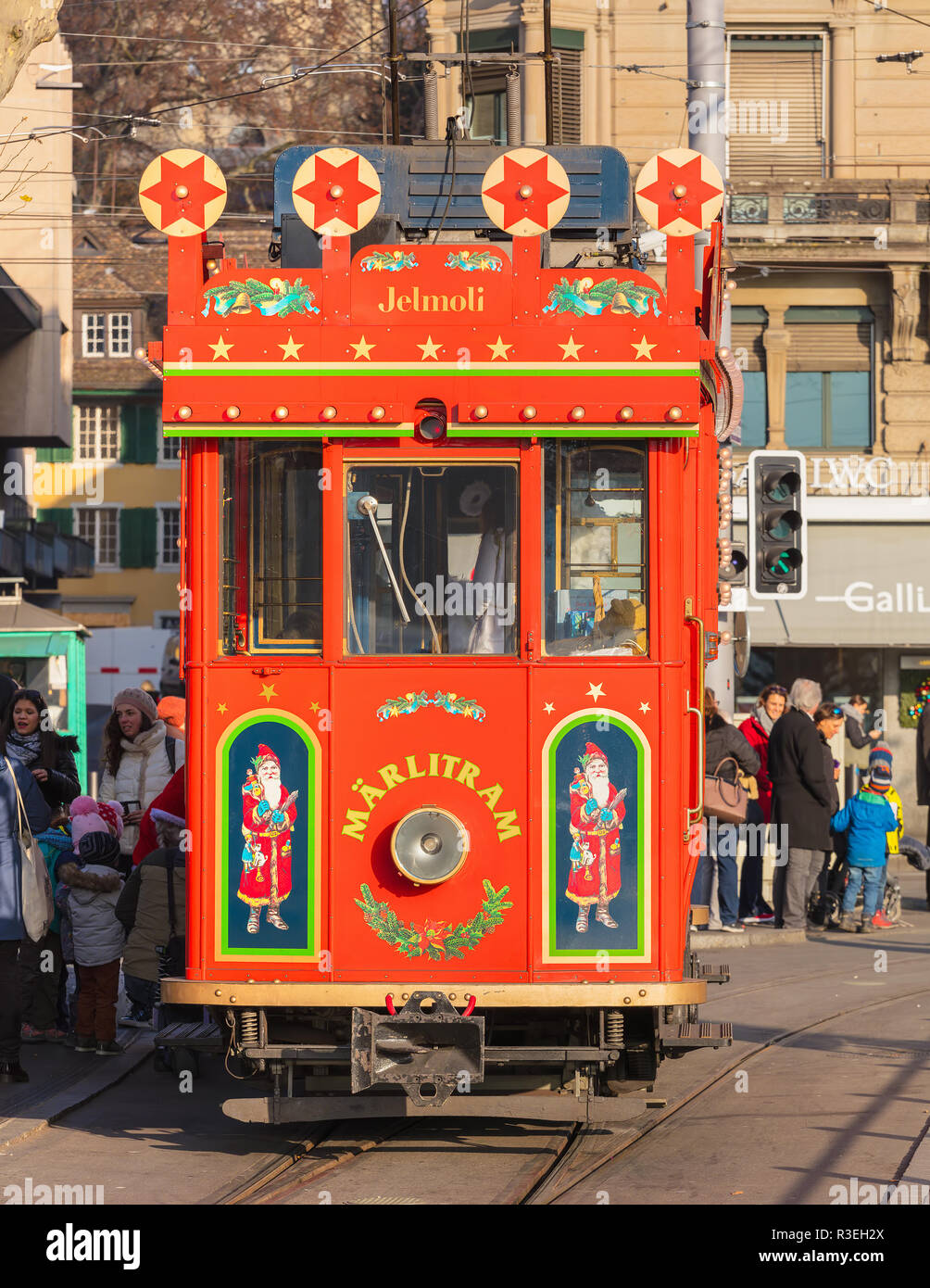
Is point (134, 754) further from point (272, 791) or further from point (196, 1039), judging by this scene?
point (272, 791)

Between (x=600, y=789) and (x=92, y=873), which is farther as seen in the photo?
(x=92, y=873)

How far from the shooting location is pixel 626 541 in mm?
7711

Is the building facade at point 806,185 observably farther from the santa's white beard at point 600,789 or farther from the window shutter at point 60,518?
the santa's white beard at point 600,789

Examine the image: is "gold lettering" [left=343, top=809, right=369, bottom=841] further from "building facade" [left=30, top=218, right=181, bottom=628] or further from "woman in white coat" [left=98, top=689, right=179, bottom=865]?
"building facade" [left=30, top=218, right=181, bottom=628]

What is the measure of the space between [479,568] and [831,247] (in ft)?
70.8

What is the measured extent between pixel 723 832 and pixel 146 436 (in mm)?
31682

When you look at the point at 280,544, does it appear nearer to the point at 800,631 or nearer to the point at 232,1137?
the point at 232,1137

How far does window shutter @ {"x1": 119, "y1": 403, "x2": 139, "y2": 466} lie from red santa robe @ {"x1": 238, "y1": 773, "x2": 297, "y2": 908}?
3778 cm

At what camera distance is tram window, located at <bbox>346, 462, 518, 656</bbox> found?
7664 millimetres

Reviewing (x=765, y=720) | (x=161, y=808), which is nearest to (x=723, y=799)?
(x=765, y=720)

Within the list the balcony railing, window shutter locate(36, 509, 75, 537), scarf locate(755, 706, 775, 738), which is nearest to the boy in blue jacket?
scarf locate(755, 706, 775, 738)

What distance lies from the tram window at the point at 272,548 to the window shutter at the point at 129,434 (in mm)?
37588

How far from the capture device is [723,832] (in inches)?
617

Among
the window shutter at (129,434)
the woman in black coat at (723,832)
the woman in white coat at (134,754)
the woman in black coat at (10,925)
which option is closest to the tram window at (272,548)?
the woman in black coat at (10,925)
